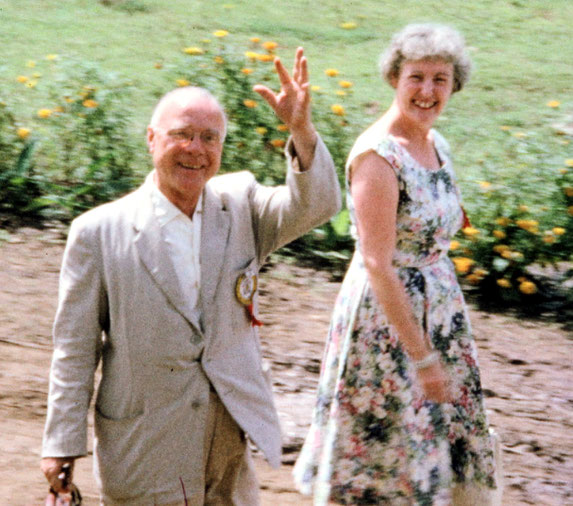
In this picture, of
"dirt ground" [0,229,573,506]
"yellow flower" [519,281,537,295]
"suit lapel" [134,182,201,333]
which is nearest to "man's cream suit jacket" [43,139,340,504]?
"suit lapel" [134,182,201,333]

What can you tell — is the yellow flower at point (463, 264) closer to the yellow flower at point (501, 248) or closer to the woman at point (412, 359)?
the yellow flower at point (501, 248)

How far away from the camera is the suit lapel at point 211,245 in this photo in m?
3.06

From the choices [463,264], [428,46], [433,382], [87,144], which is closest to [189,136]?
[428,46]

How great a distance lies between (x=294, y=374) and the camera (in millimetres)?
5332

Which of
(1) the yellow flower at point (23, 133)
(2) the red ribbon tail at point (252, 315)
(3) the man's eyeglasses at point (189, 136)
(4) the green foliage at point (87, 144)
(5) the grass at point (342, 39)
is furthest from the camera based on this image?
(5) the grass at point (342, 39)

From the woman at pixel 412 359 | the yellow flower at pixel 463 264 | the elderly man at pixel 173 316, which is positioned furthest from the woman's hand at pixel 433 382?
the yellow flower at pixel 463 264

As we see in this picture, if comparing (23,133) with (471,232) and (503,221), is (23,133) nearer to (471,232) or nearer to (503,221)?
(471,232)

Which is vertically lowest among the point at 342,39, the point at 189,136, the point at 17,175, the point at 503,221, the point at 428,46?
the point at 17,175

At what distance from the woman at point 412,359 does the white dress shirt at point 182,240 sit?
1.83 feet

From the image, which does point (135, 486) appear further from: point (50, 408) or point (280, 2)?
point (280, 2)

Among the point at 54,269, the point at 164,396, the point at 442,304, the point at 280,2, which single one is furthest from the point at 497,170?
the point at 280,2

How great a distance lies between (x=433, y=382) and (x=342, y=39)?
699 cm

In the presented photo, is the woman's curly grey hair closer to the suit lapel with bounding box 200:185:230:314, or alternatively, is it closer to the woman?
the woman

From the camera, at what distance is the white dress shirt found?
10.0 ft
